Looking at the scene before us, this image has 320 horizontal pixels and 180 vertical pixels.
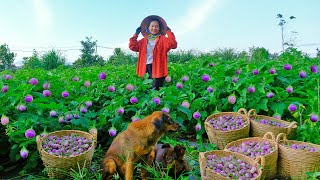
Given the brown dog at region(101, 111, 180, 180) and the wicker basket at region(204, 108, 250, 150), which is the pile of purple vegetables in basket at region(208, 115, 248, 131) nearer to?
the wicker basket at region(204, 108, 250, 150)

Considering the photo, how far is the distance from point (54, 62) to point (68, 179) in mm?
12770

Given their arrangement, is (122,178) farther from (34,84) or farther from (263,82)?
(263,82)

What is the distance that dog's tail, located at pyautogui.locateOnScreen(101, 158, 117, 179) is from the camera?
10.5ft

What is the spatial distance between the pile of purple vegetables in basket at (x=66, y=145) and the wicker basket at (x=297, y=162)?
1.74m

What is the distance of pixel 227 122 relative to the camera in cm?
436

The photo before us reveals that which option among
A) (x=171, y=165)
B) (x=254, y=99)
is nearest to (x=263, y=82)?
(x=254, y=99)

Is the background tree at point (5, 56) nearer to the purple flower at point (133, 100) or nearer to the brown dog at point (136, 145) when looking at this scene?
the purple flower at point (133, 100)

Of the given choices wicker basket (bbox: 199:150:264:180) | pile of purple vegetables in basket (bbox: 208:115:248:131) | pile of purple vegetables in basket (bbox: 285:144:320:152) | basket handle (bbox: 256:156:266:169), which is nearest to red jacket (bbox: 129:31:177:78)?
pile of purple vegetables in basket (bbox: 208:115:248:131)

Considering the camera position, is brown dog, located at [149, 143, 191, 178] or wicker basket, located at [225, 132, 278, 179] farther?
wicker basket, located at [225, 132, 278, 179]

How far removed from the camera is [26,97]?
4.14 metres

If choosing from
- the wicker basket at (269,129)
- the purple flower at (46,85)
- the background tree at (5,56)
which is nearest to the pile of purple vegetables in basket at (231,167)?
the wicker basket at (269,129)

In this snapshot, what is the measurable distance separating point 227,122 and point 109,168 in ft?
5.29

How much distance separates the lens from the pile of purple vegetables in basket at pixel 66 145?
135 inches

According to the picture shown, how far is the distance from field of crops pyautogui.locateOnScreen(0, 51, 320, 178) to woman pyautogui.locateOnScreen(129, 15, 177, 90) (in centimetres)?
34
